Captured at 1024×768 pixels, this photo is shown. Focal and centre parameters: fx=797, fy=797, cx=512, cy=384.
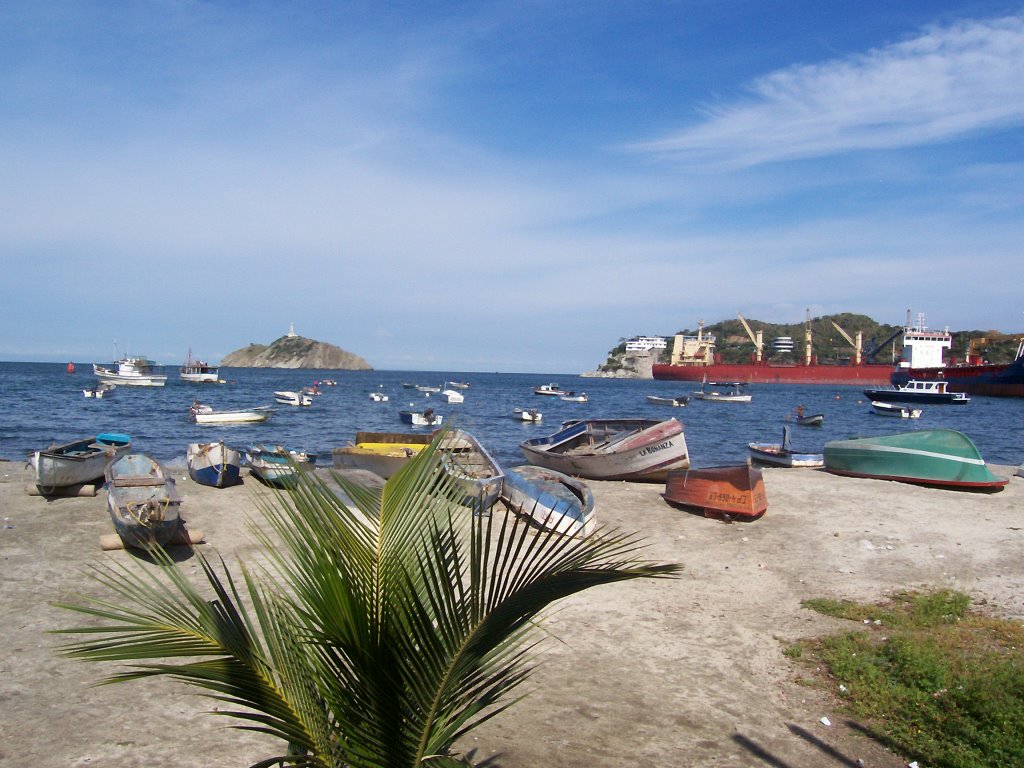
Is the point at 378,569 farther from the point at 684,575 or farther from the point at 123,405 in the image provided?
the point at 123,405

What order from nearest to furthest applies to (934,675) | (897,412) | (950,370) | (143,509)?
(934,675) → (143,509) → (897,412) → (950,370)

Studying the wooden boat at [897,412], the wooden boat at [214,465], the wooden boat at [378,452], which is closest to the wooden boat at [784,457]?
the wooden boat at [378,452]

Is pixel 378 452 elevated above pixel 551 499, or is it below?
above

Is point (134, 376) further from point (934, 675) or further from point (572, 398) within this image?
point (934, 675)

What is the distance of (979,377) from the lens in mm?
87125

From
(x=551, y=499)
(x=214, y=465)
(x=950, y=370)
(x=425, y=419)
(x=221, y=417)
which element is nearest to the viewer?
(x=551, y=499)

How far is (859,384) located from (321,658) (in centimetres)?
13087

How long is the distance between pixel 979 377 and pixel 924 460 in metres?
82.6

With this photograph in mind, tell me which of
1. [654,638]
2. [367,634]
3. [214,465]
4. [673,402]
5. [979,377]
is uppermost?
[367,634]

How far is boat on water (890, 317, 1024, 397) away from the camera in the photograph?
82.2m

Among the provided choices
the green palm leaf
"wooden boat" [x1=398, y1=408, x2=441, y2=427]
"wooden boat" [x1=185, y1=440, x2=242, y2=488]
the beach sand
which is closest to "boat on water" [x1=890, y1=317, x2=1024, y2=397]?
"wooden boat" [x1=398, y1=408, x2=441, y2=427]

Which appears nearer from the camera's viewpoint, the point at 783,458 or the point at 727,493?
the point at 727,493

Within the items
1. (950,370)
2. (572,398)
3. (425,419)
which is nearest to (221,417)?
(425,419)

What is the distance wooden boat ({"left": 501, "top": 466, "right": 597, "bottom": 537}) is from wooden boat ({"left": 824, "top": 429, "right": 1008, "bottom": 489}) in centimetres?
716
